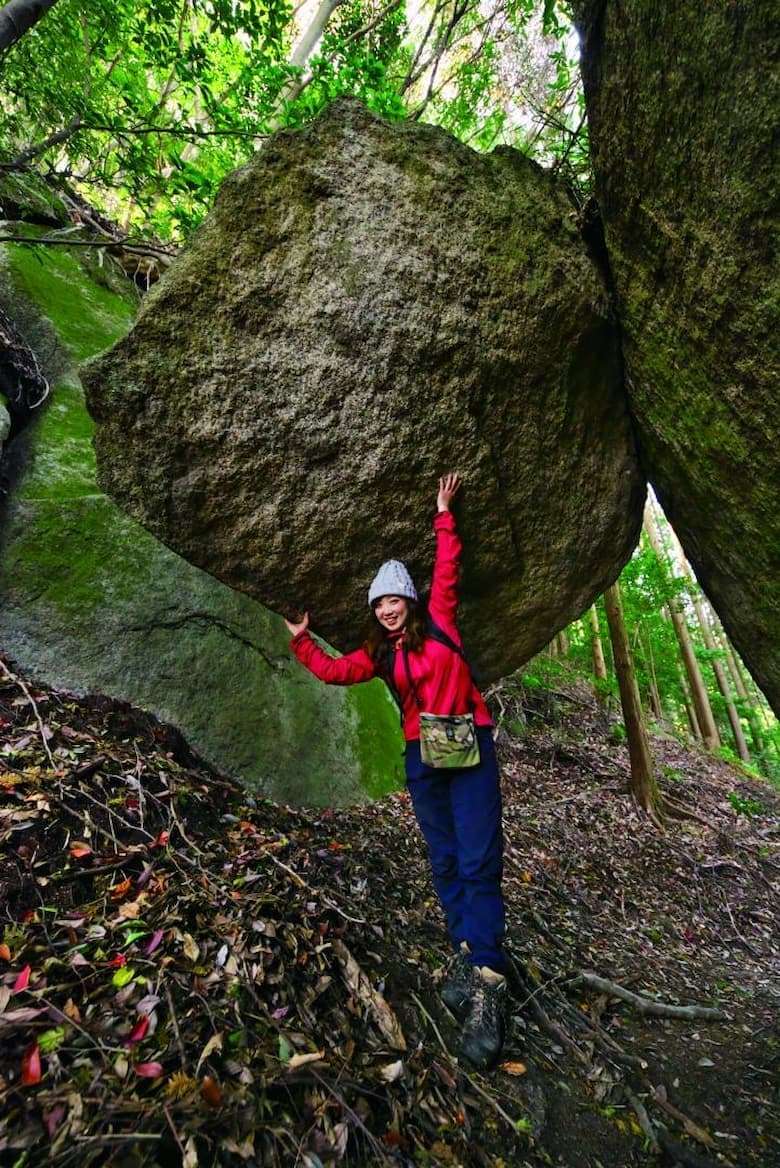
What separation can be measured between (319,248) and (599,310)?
159 cm

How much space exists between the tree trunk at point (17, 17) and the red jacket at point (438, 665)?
11.7ft

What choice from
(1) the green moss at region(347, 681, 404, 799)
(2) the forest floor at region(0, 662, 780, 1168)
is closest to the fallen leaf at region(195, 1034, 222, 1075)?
(2) the forest floor at region(0, 662, 780, 1168)

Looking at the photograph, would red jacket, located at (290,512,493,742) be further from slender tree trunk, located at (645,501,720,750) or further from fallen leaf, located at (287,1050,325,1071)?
slender tree trunk, located at (645,501,720,750)

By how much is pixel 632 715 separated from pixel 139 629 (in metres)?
6.18

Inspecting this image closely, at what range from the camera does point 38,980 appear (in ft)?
6.50

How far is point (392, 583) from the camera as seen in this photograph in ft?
10.7

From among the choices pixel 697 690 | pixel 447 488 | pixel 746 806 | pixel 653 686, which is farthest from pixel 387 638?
pixel 653 686

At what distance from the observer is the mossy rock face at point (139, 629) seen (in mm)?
4160

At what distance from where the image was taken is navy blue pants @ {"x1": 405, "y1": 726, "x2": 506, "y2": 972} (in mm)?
3006

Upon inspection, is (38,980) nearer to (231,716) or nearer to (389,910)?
(389,910)

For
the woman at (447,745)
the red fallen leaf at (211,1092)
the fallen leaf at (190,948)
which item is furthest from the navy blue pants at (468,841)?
the red fallen leaf at (211,1092)

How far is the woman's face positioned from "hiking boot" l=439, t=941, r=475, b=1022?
6.17 ft

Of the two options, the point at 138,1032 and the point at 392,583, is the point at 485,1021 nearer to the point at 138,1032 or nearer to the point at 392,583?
the point at 138,1032

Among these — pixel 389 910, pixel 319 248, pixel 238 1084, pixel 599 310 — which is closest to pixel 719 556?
pixel 599 310
